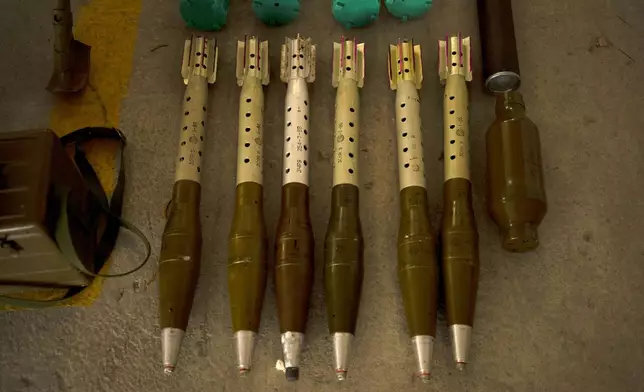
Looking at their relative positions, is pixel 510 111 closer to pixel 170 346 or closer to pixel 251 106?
pixel 251 106

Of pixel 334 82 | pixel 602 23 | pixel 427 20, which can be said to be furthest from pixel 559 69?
pixel 334 82

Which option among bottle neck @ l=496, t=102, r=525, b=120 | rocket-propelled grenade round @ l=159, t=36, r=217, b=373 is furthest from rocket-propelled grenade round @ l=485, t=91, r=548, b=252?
rocket-propelled grenade round @ l=159, t=36, r=217, b=373

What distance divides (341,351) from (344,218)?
202 millimetres

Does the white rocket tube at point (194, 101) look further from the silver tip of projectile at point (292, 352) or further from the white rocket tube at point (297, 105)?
the silver tip of projectile at point (292, 352)

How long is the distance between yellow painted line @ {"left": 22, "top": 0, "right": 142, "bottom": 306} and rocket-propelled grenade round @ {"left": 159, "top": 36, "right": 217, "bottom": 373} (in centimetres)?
14

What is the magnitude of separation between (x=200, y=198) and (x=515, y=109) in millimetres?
537

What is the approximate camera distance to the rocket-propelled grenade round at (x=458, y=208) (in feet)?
3.20

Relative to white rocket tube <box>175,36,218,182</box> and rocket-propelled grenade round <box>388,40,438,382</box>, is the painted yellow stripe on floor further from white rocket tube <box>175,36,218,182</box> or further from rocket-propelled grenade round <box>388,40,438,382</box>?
rocket-propelled grenade round <box>388,40,438,382</box>

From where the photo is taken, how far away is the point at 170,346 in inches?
38.7

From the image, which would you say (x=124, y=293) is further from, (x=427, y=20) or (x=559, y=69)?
(x=559, y=69)

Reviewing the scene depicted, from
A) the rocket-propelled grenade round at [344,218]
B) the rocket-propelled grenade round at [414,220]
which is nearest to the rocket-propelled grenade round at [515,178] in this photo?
the rocket-propelled grenade round at [414,220]

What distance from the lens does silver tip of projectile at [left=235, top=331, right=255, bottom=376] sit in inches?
38.3

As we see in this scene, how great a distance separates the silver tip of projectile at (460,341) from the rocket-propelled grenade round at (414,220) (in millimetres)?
31

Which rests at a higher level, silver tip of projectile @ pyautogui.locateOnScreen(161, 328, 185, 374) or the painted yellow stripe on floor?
the painted yellow stripe on floor
